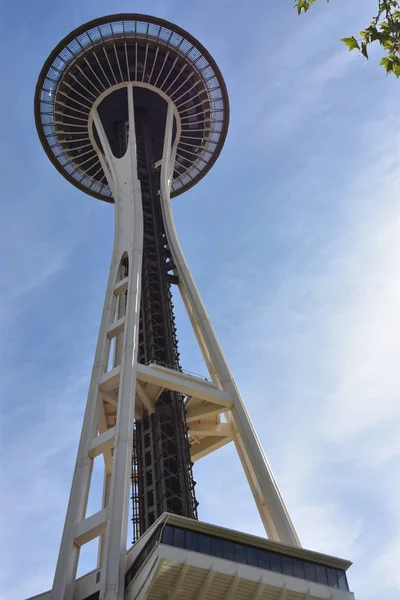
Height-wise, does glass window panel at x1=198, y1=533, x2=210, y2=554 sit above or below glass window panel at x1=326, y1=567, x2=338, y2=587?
above

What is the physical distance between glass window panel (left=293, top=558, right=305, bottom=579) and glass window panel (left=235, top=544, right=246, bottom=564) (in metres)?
2.05

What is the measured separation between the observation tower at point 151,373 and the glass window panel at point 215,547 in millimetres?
109

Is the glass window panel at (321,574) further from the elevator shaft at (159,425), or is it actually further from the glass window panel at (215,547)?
the elevator shaft at (159,425)

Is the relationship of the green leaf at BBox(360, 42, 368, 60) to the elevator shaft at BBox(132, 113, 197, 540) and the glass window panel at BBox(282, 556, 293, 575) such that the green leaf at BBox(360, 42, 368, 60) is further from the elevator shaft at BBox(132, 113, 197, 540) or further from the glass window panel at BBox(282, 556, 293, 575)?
the elevator shaft at BBox(132, 113, 197, 540)

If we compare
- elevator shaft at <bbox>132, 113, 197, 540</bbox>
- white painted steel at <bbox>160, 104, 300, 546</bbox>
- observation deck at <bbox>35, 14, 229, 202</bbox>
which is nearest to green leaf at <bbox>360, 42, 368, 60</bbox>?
white painted steel at <bbox>160, 104, 300, 546</bbox>

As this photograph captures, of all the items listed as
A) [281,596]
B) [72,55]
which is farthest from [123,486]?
[72,55]

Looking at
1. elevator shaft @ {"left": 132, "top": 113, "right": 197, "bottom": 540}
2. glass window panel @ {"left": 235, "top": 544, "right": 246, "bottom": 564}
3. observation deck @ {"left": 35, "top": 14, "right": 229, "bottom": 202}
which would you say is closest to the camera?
glass window panel @ {"left": 235, "top": 544, "right": 246, "bottom": 564}

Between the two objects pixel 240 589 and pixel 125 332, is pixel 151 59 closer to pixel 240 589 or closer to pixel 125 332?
pixel 125 332

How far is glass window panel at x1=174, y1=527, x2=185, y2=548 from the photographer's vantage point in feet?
73.7

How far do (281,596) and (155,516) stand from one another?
8.09 m

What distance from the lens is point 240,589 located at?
22.8m

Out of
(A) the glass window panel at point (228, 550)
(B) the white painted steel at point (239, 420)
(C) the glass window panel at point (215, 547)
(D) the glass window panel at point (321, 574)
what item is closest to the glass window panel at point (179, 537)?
(C) the glass window panel at point (215, 547)

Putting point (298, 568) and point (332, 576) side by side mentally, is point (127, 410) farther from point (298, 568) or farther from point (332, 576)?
point (332, 576)

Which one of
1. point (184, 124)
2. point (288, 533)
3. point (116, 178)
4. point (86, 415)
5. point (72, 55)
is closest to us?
point (288, 533)
